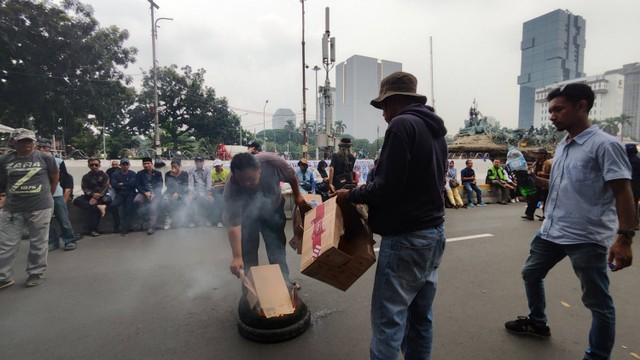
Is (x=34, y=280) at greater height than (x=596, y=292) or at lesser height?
lesser

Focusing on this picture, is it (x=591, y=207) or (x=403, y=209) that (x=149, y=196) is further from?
(x=591, y=207)

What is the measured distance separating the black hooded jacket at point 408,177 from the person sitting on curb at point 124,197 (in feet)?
21.3

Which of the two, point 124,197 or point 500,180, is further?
point 500,180

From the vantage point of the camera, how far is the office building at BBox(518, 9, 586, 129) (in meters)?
132

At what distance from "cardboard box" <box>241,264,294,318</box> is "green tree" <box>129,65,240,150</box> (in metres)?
34.2

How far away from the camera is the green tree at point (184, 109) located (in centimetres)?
3475

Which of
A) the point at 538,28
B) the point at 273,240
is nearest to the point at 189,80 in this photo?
the point at 273,240

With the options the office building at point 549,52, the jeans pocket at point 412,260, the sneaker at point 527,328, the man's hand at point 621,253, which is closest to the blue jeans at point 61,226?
the jeans pocket at point 412,260

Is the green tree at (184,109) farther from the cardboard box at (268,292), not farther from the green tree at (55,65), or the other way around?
the cardboard box at (268,292)

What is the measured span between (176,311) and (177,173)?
4752mm

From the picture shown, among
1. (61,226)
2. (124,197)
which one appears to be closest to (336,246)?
(61,226)

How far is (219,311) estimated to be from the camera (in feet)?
10.8

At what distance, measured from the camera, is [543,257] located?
250 centimetres

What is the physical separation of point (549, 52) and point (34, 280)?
17087cm
